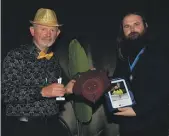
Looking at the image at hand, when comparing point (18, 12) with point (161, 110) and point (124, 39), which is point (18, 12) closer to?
point (124, 39)

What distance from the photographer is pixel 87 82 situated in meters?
1.97

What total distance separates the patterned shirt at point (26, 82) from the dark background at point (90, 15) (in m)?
1.00

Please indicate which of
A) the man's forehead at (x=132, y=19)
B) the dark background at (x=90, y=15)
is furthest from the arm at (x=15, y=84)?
the dark background at (x=90, y=15)

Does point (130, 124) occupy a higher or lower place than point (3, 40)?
lower

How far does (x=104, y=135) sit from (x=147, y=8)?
1.34 metres

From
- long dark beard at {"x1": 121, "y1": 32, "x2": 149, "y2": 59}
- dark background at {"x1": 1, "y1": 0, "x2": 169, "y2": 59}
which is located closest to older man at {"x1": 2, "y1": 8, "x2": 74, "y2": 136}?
long dark beard at {"x1": 121, "y1": 32, "x2": 149, "y2": 59}

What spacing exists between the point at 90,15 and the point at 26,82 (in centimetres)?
130

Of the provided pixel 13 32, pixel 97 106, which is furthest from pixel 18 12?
pixel 97 106

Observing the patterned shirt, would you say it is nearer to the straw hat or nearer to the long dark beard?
the straw hat

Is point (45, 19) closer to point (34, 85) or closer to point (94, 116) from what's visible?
point (34, 85)

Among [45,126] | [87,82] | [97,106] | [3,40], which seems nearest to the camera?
[87,82]

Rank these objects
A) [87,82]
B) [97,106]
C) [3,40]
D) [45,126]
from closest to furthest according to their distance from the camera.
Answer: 1. [87,82]
2. [45,126]
3. [3,40]
4. [97,106]

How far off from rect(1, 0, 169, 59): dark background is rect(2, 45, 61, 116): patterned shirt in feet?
3.29

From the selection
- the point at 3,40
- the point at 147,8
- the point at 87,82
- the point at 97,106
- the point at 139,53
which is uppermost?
the point at 147,8
